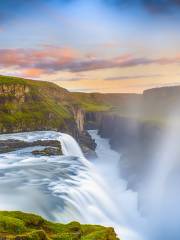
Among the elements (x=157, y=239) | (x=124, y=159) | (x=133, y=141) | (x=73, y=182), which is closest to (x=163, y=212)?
(x=157, y=239)

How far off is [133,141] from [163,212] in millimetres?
62505

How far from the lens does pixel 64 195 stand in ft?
109

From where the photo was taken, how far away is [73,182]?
1556 inches

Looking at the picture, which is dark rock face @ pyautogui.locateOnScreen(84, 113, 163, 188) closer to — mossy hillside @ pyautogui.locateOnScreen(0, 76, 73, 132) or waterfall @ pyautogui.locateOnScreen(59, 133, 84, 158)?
waterfall @ pyautogui.locateOnScreen(59, 133, 84, 158)

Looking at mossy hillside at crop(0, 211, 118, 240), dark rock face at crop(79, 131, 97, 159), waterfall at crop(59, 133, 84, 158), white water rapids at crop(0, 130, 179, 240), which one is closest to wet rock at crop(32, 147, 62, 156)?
white water rapids at crop(0, 130, 179, 240)

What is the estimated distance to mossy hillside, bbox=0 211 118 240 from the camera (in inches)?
632

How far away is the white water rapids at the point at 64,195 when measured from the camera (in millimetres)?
30295

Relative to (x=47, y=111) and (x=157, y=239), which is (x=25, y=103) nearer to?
(x=47, y=111)

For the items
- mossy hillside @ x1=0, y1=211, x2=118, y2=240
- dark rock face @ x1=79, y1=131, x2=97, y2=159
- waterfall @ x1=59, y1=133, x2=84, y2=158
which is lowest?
dark rock face @ x1=79, y1=131, x2=97, y2=159

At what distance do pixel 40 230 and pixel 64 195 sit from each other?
1740 centimetres

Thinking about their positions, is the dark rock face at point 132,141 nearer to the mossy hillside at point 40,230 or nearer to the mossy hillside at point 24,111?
the mossy hillside at point 24,111

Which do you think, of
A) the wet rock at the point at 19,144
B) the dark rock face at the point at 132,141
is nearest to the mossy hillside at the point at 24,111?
the dark rock face at the point at 132,141

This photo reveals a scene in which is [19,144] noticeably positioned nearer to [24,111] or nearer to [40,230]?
[24,111]

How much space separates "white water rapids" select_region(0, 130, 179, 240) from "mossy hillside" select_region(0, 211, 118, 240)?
803cm
